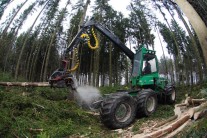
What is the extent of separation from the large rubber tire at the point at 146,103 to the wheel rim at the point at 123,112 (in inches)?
20.0

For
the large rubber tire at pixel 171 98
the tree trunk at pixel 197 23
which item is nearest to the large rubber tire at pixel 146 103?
the large rubber tire at pixel 171 98

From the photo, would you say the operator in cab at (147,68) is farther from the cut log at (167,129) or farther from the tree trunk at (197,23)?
the tree trunk at (197,23)

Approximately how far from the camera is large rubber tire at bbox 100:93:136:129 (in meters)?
5.57

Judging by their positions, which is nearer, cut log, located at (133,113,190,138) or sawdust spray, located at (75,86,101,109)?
cut log, located at (133,113,190,138)

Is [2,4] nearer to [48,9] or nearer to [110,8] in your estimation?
[48,9]

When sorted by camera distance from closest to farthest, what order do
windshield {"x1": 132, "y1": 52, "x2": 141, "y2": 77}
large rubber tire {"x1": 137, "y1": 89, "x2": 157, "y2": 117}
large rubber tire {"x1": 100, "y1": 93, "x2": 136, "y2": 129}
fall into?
large rubber tire {"x1": 100, "y1": 93, "x2": 136, "y2": 129}
large rubber tire {"x1": 137, "y1": 89, "x2": 157, "y2": 117}
windshield {"x1": 132, "y1": 52, "x2": 141, "y2": 77}

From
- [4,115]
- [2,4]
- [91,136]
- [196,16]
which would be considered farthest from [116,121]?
[2,4]

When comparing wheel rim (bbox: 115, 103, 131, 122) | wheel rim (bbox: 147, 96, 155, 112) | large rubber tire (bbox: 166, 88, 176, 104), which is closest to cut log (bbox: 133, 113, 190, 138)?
wheel rim (bbox: 115, 103, 131, 122)

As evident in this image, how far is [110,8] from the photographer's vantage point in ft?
66.3

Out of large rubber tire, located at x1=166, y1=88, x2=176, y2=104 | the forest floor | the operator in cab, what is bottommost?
the forest floor

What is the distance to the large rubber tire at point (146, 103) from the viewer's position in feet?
21.1

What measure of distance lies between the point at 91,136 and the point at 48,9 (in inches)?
650

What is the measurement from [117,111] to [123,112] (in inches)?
10.4

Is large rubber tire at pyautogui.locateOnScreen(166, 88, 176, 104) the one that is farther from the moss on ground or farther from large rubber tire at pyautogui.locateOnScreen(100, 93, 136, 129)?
the moss on ground
